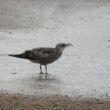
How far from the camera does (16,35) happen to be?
11625 millimetres

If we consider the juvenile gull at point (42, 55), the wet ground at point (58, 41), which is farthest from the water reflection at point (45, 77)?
the juvenile gull at point (42, 55)

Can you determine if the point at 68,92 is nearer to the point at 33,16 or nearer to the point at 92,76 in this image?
the point at 92,76

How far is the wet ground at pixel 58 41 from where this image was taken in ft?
24.6

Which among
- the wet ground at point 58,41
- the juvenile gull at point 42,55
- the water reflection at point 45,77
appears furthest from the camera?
the juvenile gull at point 42,55

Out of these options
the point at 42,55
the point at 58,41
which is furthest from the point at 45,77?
the point at 58,41

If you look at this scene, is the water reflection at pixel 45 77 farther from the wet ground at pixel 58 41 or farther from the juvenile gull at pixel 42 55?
the juvenile gull at pixel 42 55

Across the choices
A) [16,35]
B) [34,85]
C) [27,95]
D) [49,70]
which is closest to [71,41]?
[16,35]

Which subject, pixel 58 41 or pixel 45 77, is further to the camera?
pixel 58 41

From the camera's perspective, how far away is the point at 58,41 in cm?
1107

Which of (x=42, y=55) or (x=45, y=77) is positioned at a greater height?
(x=42, y=55)

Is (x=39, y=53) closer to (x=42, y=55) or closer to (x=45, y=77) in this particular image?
(x=42, y=55)

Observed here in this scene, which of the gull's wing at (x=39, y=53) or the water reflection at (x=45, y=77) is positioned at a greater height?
the gull's wing at (x=39, y=53)

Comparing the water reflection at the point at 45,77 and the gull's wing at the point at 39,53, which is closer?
the water reflection at the point at 45,77

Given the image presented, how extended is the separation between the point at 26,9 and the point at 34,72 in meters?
7.01
